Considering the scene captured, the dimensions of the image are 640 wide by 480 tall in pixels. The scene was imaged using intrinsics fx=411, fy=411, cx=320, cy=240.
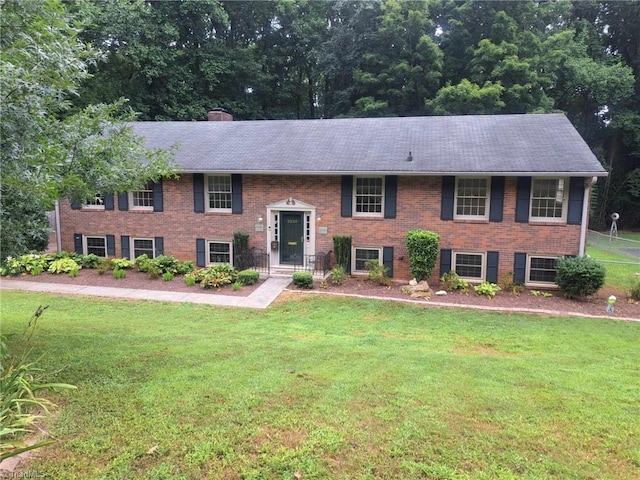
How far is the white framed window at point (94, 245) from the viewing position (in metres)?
15.5

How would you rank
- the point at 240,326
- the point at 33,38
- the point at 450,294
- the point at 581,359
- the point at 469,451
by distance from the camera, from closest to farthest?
the point at 469,451
the point at 33,38
the point at 581,359
the point at 240,326
the point at 450,294

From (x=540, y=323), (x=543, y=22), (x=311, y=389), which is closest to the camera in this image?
(x=311, y=389)

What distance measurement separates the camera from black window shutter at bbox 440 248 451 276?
12875mm

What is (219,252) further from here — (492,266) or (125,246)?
(492,266)

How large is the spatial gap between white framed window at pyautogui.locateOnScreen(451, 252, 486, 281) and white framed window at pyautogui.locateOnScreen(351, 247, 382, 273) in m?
2.36

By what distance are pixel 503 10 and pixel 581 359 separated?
2672cm

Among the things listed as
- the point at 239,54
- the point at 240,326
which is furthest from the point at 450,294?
the point at 239,54

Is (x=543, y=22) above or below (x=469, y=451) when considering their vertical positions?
above

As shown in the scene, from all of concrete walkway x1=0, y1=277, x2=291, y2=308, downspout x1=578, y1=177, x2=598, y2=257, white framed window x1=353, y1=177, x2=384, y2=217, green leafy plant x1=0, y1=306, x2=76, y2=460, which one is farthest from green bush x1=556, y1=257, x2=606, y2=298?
green leafy plant x1=0, y1=306, x2=76, y2=460

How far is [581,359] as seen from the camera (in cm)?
669

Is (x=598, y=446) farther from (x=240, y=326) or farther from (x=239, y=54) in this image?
(x=239, y=54)

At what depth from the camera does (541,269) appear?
1241 cm

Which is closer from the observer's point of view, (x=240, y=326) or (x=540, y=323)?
(x=240, y=326)

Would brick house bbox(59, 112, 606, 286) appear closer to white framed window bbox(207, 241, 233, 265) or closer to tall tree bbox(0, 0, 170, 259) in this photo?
white framed window bbox(207, 241, 233, 265)
